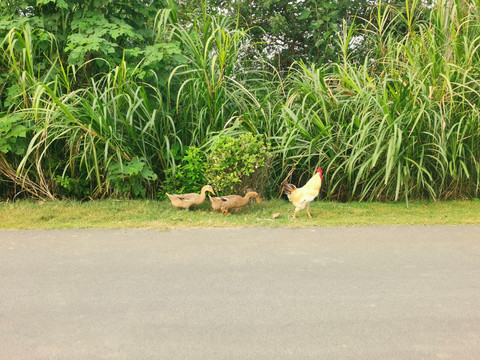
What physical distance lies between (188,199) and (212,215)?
37cm

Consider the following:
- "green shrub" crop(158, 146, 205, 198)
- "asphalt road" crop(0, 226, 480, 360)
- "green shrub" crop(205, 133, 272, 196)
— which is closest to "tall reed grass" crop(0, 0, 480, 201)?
"green shrub" crop(158, 146, 205, 198)

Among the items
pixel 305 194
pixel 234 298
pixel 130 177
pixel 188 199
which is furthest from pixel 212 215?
pixel 234 298

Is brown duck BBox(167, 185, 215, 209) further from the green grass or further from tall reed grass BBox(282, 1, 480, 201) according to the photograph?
tall reed grass BBox(282, 1, 480, 201)

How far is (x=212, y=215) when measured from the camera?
605 centimetres

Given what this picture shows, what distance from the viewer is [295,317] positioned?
3.14 meters

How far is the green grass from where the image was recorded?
5582 millimetres

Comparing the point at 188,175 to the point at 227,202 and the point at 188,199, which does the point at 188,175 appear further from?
the point at 227,202

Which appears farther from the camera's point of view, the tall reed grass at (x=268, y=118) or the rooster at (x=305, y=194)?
the tall reed grass at (x=268, y=118)

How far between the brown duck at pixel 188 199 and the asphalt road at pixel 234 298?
104cm

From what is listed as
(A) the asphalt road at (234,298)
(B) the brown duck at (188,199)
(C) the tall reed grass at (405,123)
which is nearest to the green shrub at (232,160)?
(B) the brown duck at (188,199)

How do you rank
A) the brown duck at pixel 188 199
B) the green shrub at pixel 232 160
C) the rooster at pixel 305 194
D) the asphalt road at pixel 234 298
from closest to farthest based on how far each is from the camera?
the asphalt road at pixel 234 298
the rooster at pixel 305 194
the brown duck at pixel 188 199
the green shrub at pixel 232 160

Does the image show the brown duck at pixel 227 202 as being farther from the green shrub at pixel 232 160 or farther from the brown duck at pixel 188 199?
the green shrub at pixel 232 160

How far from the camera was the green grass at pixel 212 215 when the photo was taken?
5.58 metres

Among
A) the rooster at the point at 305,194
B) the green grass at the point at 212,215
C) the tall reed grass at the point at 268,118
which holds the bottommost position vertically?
the green grass at the point at 212,215
